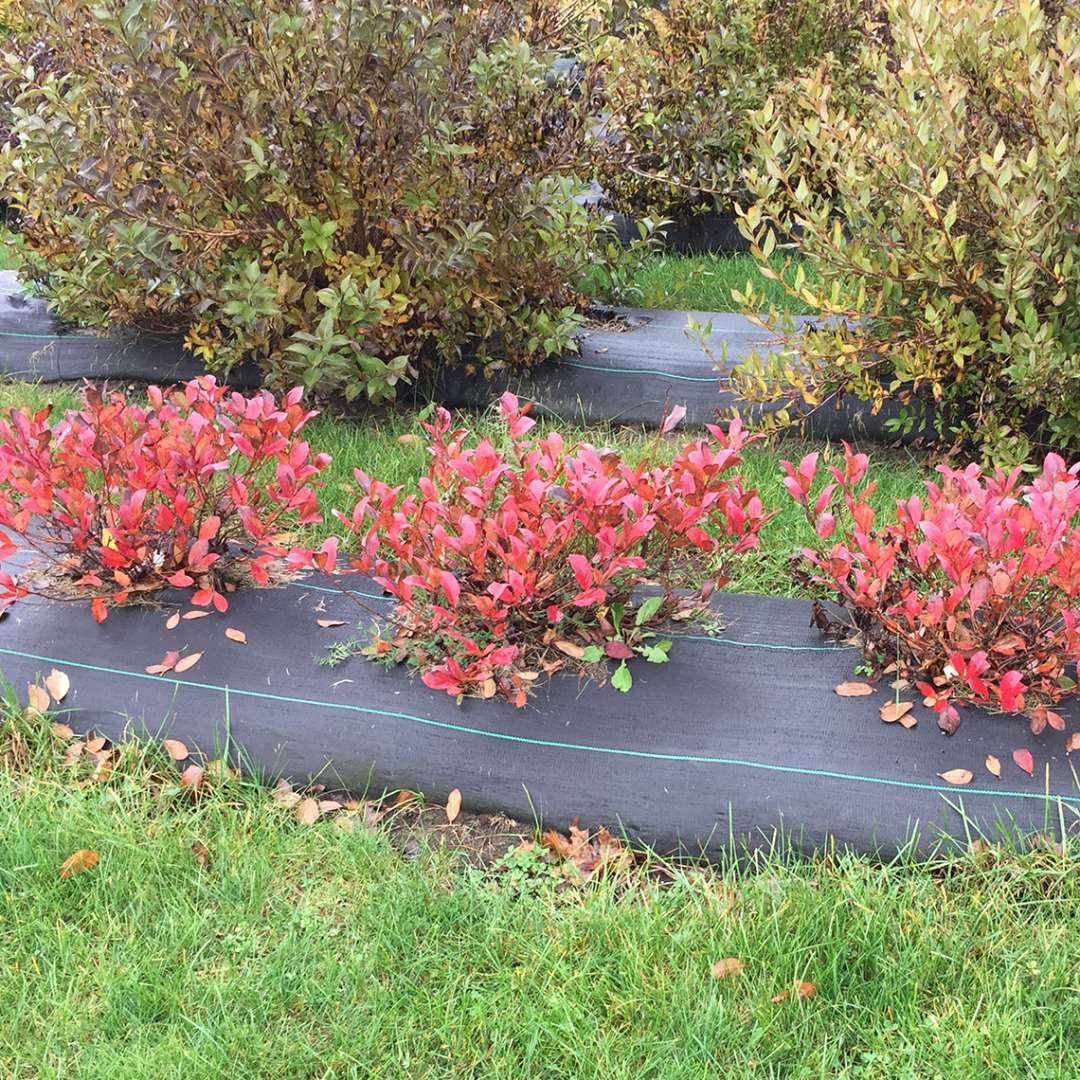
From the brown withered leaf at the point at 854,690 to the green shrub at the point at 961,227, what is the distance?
136 centimetres

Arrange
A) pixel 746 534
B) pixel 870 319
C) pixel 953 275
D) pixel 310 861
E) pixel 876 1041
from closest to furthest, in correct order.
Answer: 1. pixel 876 1041
2. pixel 310 861
3. pixel 746 534
4. pixel 953 275
5. pixel 870 319

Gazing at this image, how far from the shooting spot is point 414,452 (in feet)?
12.3

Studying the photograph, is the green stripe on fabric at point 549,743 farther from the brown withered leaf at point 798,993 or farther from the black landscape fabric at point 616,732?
the brown withered leaf at point 798,993

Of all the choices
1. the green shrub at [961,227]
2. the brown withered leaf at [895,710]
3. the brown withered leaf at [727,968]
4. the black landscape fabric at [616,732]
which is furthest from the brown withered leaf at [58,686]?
the green shrub at [961,227]

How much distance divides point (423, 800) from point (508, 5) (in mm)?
3246

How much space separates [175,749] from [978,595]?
1766 millimetres

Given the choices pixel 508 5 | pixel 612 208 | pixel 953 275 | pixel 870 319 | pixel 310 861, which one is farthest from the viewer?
pixel 612 208

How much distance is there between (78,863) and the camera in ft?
7.08

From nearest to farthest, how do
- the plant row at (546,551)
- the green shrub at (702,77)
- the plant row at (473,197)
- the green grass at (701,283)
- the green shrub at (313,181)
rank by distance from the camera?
the plant row at (546,551) → the plant row at (473,197) → the green shrub at (313,181) → the green grass at (701,283) → the green shrub at (702,77)

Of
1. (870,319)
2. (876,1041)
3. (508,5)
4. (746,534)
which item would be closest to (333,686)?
(746,534)

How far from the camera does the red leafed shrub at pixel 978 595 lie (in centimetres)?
214

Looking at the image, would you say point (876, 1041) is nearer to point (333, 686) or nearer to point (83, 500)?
point (333, 686)

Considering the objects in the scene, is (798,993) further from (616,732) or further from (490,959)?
(616,732)

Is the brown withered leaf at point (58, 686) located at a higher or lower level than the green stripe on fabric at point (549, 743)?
lower
